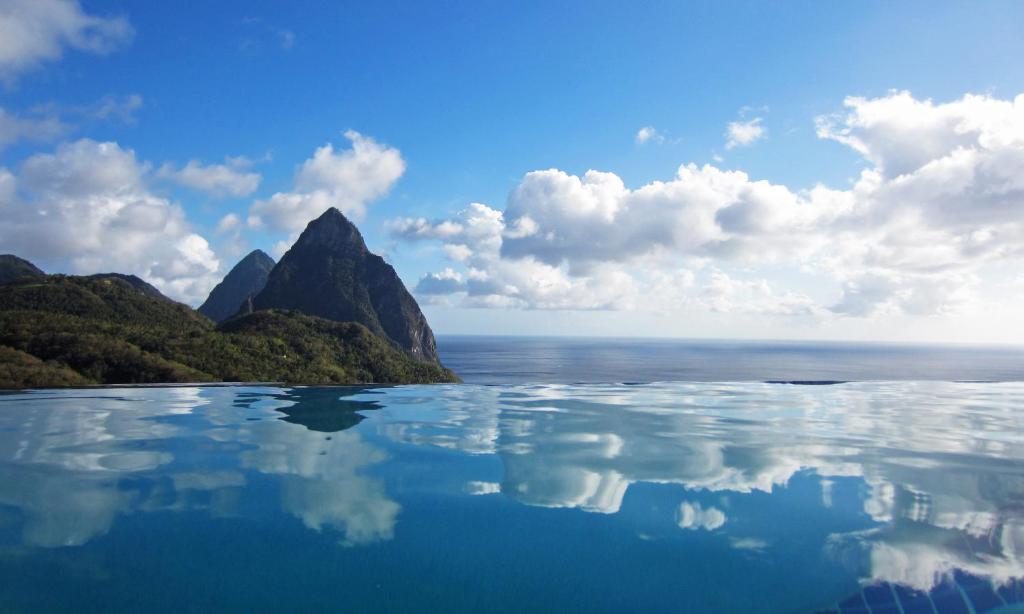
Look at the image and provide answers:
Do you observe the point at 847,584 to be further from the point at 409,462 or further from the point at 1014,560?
the point at 409,462

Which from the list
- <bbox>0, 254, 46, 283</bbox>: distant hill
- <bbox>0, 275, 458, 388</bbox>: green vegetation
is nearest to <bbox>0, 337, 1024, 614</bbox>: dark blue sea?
<bbox>0, 275, 458, 388</bbox>: green vegetation

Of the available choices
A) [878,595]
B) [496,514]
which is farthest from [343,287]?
[878,595]

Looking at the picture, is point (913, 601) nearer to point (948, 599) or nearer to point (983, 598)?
point (948, 599)

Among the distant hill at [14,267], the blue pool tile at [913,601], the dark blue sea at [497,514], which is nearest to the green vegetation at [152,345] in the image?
the dark blue sea at [497,514]

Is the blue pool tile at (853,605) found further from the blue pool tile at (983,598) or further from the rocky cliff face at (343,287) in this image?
the rocky cliff face at (343,287)

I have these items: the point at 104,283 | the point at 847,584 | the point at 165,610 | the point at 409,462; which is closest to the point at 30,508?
the point at 165,610

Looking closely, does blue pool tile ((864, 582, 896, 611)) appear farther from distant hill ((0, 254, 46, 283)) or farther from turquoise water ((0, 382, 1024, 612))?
distant hill ((0, 254, 46, 283))
